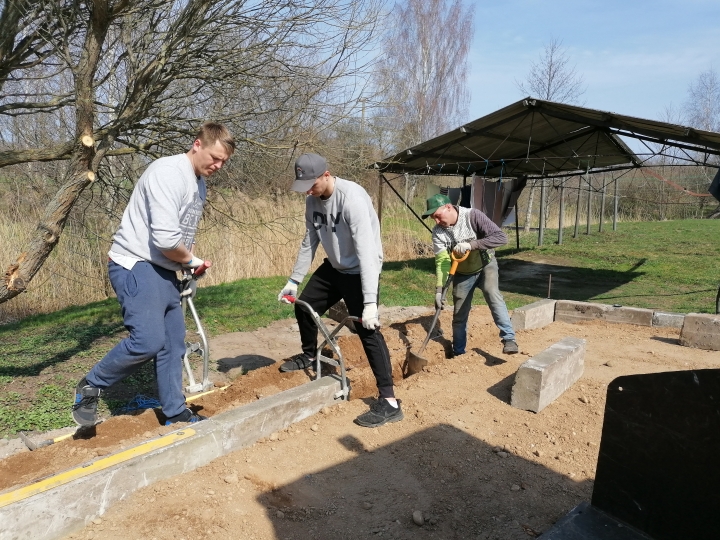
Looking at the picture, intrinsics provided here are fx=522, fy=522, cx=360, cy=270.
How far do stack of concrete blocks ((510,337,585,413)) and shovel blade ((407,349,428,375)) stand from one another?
4.63 feet

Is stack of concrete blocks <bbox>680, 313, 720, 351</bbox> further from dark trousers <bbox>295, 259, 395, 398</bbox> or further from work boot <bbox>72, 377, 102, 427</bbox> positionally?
work boot <bbox>72, 377, 102, 427</bbox>

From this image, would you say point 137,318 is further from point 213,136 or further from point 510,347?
point 510,347

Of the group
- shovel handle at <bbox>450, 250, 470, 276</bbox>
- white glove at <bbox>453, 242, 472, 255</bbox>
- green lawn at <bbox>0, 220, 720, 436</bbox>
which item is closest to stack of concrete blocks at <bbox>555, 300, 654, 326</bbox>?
green lawn at <bbox>0, 220, 720, 436</bbox>

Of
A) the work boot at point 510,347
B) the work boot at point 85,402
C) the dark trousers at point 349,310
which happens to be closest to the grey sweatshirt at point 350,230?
the dark trousers at point 349,310

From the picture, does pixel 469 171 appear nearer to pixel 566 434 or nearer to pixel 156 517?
pixel 566 434

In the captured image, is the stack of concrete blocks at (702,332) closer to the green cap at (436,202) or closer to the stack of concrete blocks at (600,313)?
the stack of concrete blocks at (600,313)

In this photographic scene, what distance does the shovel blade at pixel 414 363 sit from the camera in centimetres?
532

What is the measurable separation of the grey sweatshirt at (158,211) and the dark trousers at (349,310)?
4.01 feet

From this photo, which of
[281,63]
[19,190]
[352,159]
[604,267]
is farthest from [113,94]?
[604,267]

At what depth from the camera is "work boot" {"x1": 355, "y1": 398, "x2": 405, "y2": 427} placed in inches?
140

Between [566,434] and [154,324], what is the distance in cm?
278

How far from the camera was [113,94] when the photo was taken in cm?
659

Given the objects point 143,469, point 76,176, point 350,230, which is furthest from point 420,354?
point 76,176

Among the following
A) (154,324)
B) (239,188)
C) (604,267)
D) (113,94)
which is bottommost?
(604,267)
